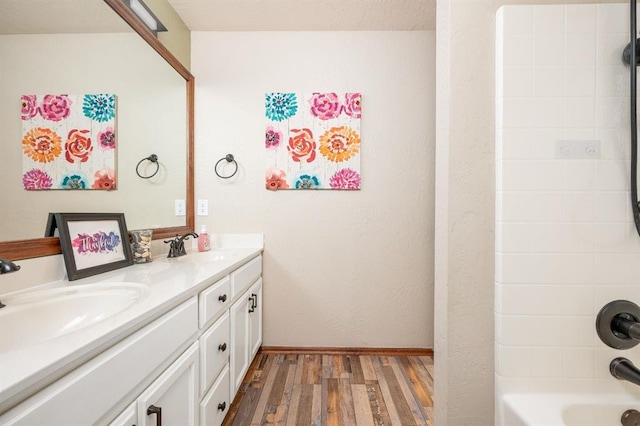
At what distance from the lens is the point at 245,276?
5.82ft

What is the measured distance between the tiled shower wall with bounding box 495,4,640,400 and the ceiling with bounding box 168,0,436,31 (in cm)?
130

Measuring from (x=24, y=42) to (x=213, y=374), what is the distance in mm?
1444

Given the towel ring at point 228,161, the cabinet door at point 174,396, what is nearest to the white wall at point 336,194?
the towel ring at point 228,161

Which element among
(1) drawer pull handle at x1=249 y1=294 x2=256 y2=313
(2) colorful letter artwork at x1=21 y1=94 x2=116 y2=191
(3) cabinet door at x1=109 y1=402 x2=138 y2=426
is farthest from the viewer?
(1) drawer pull handle at x1=249 y1=294 x2=256 y2=313

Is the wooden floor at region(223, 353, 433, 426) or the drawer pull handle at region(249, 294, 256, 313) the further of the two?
the drawer pull handle at region(249, 294, 256, 313)

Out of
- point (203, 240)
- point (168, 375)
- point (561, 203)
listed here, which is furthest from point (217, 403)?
point (561, 203)

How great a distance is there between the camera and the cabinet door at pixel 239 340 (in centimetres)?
154

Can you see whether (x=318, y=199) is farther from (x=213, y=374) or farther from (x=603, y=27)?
(x=603, y=27)

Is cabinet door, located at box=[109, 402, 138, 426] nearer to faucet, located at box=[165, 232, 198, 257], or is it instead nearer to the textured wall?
the textured wall

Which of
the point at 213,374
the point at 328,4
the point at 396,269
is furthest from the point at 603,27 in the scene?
the point at 213,374

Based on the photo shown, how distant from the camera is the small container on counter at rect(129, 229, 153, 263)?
1507 millimetres

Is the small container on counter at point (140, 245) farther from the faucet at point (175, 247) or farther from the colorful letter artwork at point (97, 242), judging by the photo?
the faucet at point (175, 247)

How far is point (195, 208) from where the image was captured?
7.40 ft

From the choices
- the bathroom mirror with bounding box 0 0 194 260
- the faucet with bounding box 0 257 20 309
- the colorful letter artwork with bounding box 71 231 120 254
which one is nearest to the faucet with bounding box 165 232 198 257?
the bathroom mirror with bounding box 0 0 194 260
